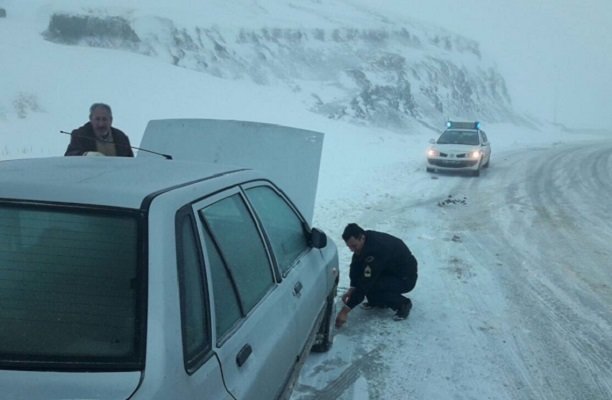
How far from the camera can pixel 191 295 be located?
186 cm

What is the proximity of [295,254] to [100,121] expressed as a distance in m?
2.69

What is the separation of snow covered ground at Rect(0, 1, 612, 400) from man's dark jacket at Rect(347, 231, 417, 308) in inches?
15.3

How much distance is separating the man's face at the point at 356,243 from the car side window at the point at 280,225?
1.09 m

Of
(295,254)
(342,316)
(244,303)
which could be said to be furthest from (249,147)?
(244,303)

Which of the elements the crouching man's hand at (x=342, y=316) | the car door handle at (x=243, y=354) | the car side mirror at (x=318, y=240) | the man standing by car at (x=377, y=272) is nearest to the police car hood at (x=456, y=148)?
the man standing by car at (x=377, y=272)

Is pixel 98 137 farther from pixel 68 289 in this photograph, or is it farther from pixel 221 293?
pixel 68 289

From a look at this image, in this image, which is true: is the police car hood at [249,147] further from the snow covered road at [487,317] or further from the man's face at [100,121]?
the snow covered road at [487,317]

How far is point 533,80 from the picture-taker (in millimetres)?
105250

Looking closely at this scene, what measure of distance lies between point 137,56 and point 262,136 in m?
32.3

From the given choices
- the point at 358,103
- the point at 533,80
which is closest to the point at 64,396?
the point at 358,103


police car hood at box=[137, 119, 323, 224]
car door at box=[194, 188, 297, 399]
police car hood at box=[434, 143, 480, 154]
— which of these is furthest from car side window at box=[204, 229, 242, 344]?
police car hood at box=[434, 143, 480, 154]

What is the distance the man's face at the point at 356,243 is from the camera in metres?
4.74

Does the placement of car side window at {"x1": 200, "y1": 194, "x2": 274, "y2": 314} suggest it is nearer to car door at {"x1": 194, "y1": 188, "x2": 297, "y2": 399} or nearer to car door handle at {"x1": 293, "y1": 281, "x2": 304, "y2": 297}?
car door at {"x1": 194, "y1": 188, "x2": 297, "y2": 399}

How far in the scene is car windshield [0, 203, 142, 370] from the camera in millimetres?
1603
